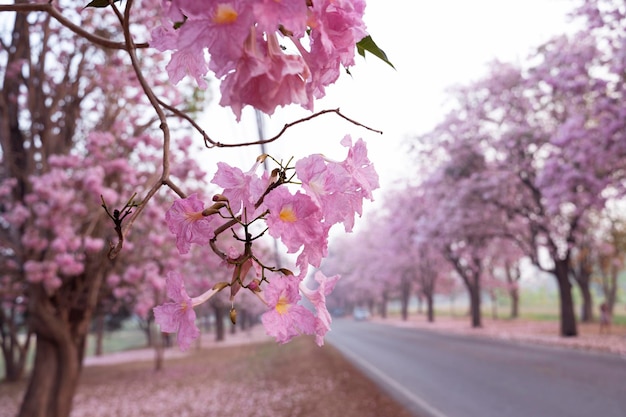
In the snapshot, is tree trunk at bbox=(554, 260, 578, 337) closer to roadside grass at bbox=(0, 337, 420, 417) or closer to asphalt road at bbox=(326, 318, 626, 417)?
asphalt road at bbox=(326, 318, 626, 417)

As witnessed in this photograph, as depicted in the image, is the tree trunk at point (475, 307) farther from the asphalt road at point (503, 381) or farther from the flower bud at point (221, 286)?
the flower bud at point (221, 286)

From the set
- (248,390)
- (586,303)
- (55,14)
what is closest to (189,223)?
(55,14)

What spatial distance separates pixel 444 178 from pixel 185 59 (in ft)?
71.5

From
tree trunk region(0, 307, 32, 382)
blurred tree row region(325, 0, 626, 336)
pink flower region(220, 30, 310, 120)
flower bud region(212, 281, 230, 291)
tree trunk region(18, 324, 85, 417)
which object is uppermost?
blurred tree row region(325, 0, 626, 336)

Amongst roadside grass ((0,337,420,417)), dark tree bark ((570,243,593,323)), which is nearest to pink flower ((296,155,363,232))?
roadside grass ((0,337,420,417))

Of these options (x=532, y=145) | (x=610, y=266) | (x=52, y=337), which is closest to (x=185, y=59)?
(x=52, y=337)

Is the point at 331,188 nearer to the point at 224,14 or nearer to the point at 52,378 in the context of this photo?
the point at 224,14

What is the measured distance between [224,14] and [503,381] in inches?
457

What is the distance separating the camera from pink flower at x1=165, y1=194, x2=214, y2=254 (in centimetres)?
84

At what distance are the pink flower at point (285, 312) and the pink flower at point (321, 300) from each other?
0.01m

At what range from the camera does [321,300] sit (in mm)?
937

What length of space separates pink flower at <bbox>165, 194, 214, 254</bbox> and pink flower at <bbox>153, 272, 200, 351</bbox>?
6 cm

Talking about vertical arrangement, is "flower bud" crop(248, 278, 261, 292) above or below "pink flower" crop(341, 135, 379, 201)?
below

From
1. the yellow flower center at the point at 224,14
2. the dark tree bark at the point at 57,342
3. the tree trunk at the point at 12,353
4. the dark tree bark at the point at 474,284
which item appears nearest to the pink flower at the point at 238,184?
the yellow flower center at the point at 224,14
